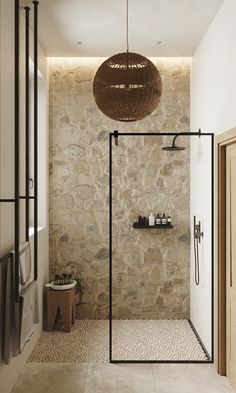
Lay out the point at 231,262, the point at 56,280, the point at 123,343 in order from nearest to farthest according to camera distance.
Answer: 1. the point at 231,262
2. the point at 123,343
3. the point at 56,280

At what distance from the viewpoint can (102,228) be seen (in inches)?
216

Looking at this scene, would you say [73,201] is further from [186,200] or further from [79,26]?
[79,26]

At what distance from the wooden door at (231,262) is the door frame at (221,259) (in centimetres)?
7

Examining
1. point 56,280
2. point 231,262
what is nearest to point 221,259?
point 231,262

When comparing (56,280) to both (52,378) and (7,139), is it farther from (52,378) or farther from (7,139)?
(7,139)

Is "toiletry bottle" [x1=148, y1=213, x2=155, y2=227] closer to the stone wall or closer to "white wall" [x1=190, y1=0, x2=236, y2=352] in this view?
the stone wall

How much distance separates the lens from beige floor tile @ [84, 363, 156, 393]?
3.52 metres

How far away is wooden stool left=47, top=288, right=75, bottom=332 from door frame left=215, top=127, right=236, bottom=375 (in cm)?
169

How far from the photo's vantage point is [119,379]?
12.2 feet

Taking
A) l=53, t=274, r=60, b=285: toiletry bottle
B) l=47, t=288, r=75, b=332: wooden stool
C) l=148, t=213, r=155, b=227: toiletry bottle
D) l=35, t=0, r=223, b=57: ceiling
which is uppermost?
l=35, t=0, r=223, b=57: ceiling

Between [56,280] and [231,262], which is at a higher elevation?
[231,262]

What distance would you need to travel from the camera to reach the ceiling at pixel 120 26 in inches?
151

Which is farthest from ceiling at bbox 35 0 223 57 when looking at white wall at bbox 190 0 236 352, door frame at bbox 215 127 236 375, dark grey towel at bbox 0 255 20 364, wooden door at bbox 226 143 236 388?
dark grey towel at bbox 0 255 20 364

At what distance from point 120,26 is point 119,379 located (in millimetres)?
3093
